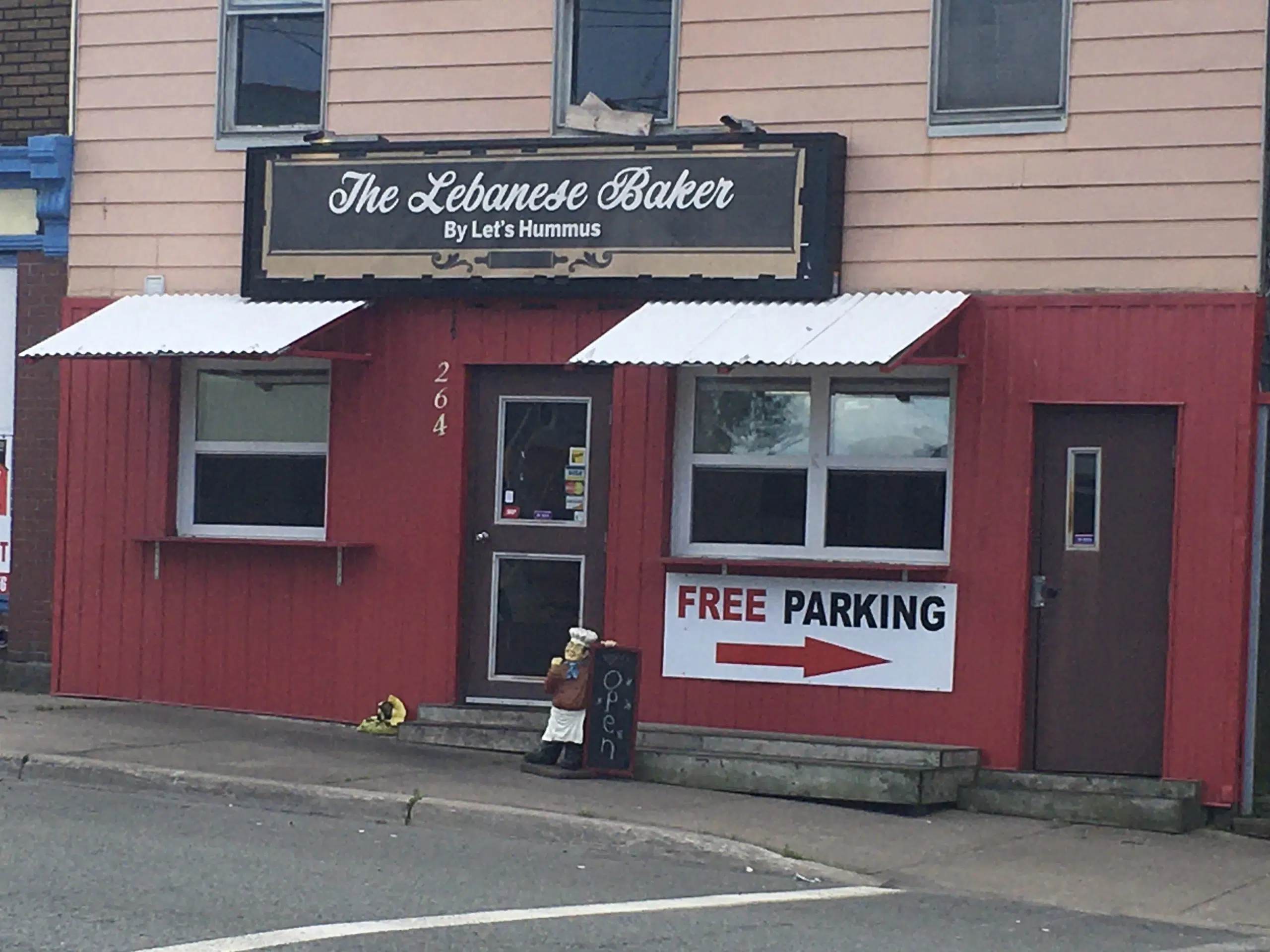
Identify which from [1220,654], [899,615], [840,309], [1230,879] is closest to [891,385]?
[840,309]

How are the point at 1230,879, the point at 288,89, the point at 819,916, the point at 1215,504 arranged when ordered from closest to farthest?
1. the point at 819,916
2. the point at 1230,879
3. the point at 1215,504
4. the point at 288,89

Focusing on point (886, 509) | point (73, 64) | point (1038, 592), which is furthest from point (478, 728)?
point (73, 64)

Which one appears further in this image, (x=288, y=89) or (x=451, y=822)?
(x=288, y=89)

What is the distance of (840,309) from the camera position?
1172 centimetres

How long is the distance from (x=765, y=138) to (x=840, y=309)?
3.74 ft

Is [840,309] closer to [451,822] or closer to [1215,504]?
[1215,504]

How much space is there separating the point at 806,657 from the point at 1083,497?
6.09 ft

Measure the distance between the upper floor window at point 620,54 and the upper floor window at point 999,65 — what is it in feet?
5.53

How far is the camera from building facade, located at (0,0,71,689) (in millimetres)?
13820

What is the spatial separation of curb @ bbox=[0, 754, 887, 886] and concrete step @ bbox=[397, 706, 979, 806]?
55.8 inches

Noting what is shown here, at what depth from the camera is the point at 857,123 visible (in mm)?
12000

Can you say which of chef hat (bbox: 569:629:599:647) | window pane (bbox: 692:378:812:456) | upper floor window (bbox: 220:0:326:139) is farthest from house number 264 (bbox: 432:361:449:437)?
upper floor window (bbox: 220:0:326:139)

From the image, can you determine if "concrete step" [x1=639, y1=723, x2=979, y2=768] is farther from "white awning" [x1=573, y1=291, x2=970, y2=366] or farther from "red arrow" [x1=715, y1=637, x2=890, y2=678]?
"white awning" [x1=573, y1=291, x2=970, y2=366]

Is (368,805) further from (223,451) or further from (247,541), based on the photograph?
(223,451)
